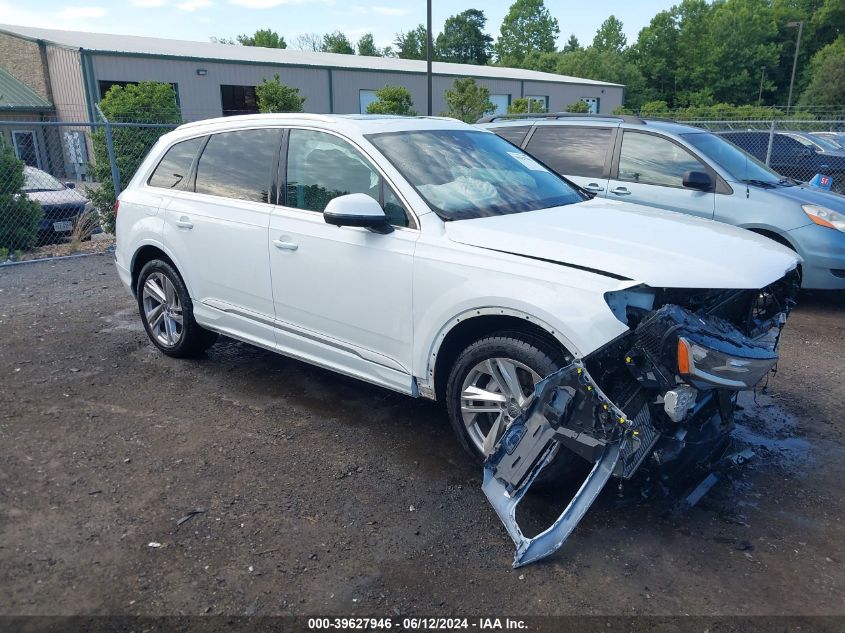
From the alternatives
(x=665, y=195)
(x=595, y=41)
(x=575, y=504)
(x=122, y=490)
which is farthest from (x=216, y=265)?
(x=595, y=41)

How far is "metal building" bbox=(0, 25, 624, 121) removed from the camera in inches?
969

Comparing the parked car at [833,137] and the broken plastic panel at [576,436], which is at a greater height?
the parked car at [833,137]

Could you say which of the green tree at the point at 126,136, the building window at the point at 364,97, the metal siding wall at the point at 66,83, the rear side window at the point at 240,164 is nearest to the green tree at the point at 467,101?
the green tree at the point at 126,136

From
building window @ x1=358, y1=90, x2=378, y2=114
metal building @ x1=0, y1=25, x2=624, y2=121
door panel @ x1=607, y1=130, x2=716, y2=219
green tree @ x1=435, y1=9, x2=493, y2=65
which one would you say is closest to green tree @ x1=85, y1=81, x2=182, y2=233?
door panel @ x1=607, y1=130, x2=716, y2=219

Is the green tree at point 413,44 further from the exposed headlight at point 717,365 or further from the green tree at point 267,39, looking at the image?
the exposed headlight at point 717,365

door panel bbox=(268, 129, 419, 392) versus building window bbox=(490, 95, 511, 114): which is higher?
building window bbox=(490, 95, 511, 114)

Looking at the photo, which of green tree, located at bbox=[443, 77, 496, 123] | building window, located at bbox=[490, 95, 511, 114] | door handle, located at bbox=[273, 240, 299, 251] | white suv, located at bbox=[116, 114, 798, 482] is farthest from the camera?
building window, located at bbox=[490, 95, 511, 114]

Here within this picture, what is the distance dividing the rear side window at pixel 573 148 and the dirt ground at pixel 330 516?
3.26 metres

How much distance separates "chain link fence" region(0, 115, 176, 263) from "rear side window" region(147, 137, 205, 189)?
4.63 metres

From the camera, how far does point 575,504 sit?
9.78ft

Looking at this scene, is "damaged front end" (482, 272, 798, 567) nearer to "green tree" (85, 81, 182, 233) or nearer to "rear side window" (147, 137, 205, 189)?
"rear side window" (147, 137, 205, 189)

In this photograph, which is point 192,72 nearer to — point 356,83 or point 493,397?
point 356,83

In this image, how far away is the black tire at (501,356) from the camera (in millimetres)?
3232

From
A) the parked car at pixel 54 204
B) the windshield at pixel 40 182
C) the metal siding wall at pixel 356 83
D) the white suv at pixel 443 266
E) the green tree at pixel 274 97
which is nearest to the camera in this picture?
the white suv at pixel 443 266
